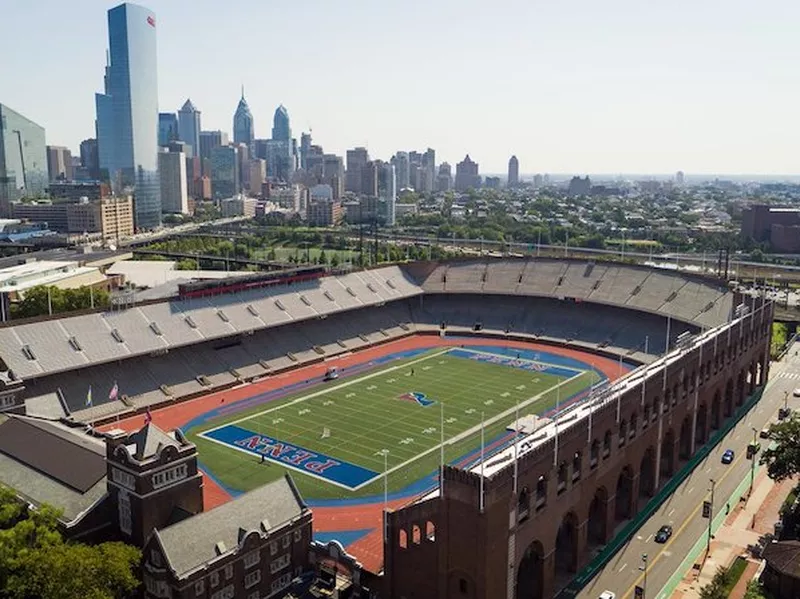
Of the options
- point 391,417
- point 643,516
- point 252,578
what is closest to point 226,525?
point 252,578

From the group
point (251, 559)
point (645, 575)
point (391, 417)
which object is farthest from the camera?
point (391, 417)

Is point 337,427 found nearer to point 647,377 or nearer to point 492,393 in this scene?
point 492,393

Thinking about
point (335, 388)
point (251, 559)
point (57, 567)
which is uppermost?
point (57, 567)

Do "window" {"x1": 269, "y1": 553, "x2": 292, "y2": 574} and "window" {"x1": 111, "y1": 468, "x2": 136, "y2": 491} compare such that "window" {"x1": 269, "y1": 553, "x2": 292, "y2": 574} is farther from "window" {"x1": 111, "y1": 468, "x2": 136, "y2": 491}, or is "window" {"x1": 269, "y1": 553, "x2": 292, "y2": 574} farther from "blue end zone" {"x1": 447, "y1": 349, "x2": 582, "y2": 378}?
"blue end zone" {"x1": 447, "y1": 349, "x2": 582, "y2": 378}

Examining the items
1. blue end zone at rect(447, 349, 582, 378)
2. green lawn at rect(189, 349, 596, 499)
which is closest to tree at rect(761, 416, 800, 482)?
green lawn at rect(189, 349, 596, 499)

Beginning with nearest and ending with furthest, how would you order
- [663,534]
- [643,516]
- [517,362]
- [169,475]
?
[169,475] → [663,534] → [643,516] → [517,362]

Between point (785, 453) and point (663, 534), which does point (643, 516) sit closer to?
point (663, 534)

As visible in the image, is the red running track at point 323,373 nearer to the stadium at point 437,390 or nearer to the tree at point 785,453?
the stadium at point 437,390
